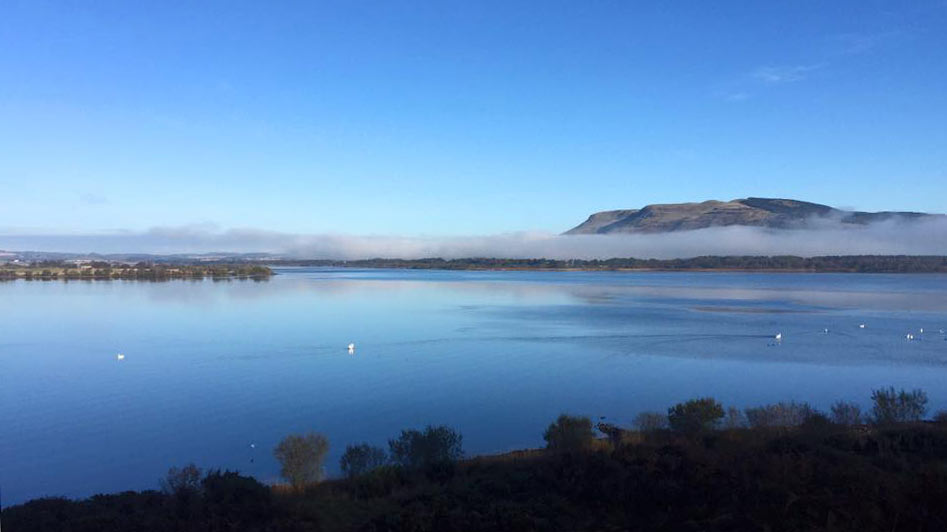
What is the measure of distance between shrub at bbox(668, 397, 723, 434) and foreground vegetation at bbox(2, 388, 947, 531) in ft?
5.51

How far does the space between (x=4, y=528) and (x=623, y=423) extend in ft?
35.0

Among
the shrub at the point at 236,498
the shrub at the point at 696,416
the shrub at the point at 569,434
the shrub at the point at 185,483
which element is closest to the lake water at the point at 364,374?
the shrub at the point at 569,434

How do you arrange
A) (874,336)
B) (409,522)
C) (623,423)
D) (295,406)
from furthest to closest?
1. (874,336)
2. (295,406)
3. (623,423)
4. (409,522)

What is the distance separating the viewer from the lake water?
1220cm

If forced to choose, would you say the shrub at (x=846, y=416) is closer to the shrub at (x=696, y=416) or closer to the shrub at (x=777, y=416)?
the shrub at (x=777, y=416)

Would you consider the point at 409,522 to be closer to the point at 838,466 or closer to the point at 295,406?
the point at 838,466

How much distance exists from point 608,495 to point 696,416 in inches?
214

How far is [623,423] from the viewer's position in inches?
534

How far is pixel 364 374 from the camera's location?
63.2 feet

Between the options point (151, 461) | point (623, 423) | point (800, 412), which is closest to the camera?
point (151, 461)

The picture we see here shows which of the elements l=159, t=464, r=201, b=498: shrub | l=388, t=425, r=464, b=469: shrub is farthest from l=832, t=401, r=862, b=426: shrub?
l=159, t=464, r=201, b=498: shrub

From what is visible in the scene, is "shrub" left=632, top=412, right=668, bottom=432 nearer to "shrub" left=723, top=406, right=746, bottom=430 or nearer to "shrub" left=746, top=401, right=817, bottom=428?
"shrub" left=723, top=406, right=746, bottom=430

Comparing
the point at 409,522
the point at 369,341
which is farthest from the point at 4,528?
the point at 369,341

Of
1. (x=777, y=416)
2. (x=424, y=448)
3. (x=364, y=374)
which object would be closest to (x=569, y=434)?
(x=424, y=448)
